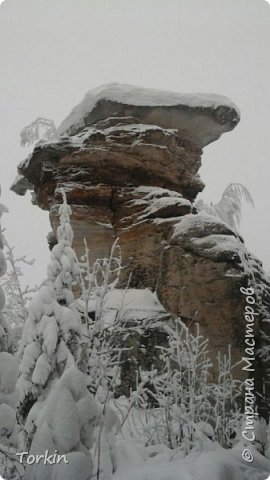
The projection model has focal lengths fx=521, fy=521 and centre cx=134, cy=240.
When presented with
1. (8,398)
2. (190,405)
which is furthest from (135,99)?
(8,398)

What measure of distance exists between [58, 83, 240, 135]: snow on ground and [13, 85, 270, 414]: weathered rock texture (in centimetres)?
1

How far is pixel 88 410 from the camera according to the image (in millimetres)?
3648

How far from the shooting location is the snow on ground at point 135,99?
583 cm

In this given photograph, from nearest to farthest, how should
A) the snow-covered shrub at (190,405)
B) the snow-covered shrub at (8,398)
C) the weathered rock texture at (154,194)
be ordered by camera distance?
the snow-covered shrub at (8,398) → the snow-covered shrub at (190,405) → the weathered rock texture at (154,194)

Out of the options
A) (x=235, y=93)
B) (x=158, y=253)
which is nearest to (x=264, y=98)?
(x=235, y=93)

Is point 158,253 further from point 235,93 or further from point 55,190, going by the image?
point 235,93

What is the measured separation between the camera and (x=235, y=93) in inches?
218

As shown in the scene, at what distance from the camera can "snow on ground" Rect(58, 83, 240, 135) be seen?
5832 millimetres

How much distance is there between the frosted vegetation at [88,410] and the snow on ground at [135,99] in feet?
6.15

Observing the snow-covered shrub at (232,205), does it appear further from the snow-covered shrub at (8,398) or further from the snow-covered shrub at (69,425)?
the snow-covered shrub at (8,398)

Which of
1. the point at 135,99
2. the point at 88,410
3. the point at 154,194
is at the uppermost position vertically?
the point at 135,99

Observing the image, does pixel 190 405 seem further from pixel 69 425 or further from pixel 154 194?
pixel 154 194

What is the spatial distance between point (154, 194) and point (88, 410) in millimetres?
3641

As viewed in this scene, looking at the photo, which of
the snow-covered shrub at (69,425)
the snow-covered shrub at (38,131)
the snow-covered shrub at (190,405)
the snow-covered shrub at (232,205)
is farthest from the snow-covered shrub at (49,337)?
the snow-covered shrub at (232,205)
